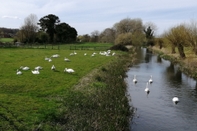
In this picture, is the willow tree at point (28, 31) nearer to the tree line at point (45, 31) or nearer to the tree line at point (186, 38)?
the tree line at point (45, 31)

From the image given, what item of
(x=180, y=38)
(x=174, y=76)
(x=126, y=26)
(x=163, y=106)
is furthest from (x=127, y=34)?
(x=163, y=106)

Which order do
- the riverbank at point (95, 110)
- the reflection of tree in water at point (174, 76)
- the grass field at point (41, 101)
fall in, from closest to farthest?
the grass field at point (41, 101), the riverbank at point (95, 110), the reflection of tree in water at point (174, 76)

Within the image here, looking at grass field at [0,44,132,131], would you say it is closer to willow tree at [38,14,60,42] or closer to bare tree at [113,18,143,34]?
willow tree at [38,14,60,42]

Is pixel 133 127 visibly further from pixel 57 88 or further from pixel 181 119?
pixel 57 88

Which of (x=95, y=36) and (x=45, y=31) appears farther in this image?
(x=95, y=36)

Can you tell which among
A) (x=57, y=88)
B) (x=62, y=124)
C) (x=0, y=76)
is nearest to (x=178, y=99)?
(x=57, y=88)

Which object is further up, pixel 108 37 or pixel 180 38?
pixel 108 37

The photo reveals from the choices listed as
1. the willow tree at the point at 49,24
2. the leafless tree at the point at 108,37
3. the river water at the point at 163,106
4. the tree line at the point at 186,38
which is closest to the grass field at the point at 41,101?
the river water at the point at 163,106

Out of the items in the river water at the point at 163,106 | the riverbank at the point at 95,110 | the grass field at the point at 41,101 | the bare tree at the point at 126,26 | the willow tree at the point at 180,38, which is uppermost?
the bare tree at the point at 126,26

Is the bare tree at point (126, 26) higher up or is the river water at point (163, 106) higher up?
the bare tree at point (126, 26)

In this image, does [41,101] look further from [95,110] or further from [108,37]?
[108,37]

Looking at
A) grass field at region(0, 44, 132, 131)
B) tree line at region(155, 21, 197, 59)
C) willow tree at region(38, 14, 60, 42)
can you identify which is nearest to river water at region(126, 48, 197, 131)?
grass field at region(0, 44, 132, 131)

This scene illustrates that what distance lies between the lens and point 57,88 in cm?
1412

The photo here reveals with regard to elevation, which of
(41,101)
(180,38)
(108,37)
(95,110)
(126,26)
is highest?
(126,26)
